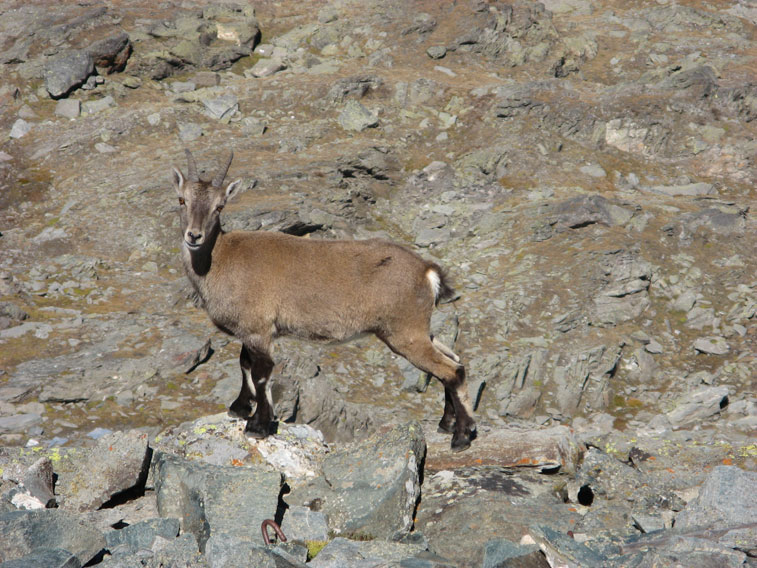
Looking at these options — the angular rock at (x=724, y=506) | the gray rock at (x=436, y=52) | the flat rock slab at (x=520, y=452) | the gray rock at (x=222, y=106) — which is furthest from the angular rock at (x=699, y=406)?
the gray rock at (x=436, y=52)

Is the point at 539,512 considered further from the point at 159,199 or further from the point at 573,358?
the point at 159,199

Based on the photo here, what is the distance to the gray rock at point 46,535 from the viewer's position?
6.36 metres

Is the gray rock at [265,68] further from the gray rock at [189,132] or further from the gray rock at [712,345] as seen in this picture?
the gray rock at [712,345]

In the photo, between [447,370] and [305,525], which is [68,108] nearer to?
[447,370]

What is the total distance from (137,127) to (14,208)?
4160mm

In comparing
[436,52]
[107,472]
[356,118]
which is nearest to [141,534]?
[107,472]

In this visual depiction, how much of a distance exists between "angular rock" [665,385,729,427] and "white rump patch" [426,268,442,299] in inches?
200

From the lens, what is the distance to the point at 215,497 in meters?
7.25

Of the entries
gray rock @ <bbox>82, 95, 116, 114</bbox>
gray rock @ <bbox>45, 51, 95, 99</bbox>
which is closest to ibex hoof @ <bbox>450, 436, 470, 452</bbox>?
gray rock @ <bbox>82, 95, 116, 114</bbox>

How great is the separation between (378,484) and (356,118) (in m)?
14.1

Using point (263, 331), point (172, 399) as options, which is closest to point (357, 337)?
point (263, 331)

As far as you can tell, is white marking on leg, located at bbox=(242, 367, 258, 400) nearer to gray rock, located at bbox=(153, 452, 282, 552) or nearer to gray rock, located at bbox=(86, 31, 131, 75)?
gray rock, located at bbox=(153, 452, 282, 552)

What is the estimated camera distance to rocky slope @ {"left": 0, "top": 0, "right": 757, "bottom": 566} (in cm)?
920

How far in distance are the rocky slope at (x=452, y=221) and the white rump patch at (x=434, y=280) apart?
2.09m
